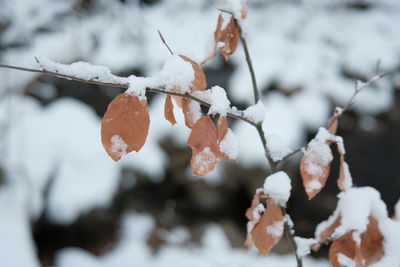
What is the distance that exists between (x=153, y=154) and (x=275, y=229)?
7.15 feet

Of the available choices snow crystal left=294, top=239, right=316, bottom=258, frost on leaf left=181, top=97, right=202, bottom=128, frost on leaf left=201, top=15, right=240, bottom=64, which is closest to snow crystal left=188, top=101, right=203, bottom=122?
frost on leaf left=181, top=97, right=202, bottom=128

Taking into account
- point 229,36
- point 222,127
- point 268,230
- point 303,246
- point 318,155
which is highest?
point 229,36

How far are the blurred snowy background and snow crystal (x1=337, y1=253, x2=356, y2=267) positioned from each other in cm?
160

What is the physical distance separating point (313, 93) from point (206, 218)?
5.05 ft

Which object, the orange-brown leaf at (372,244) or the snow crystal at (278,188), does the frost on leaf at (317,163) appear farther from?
the orange-brown leaf at (372,244)

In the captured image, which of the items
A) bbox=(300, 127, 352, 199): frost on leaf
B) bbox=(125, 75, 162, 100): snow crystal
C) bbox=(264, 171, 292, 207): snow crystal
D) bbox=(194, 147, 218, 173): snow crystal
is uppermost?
bbox=(125, 75, 162, 100): snow crystal

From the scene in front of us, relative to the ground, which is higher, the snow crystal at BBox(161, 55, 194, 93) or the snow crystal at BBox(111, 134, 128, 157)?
the snow crystal at BBox(161, 55, 194, 93)

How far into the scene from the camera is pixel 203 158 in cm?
54

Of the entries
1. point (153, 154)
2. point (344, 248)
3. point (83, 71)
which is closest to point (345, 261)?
point (344, 248)

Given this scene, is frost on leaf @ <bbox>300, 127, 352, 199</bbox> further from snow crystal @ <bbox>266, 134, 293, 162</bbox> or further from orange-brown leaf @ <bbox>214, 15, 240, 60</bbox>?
orange-brown leaf @ <bbox>214, 15, 240, 60</bbox>

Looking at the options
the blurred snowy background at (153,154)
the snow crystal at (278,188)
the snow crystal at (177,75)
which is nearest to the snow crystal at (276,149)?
the snow crystal at (278,188)

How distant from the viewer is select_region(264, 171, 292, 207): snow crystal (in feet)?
2.10

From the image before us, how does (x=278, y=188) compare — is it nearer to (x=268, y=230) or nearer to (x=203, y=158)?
(x=268, y=230)

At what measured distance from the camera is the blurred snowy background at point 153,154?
7.93 feet
